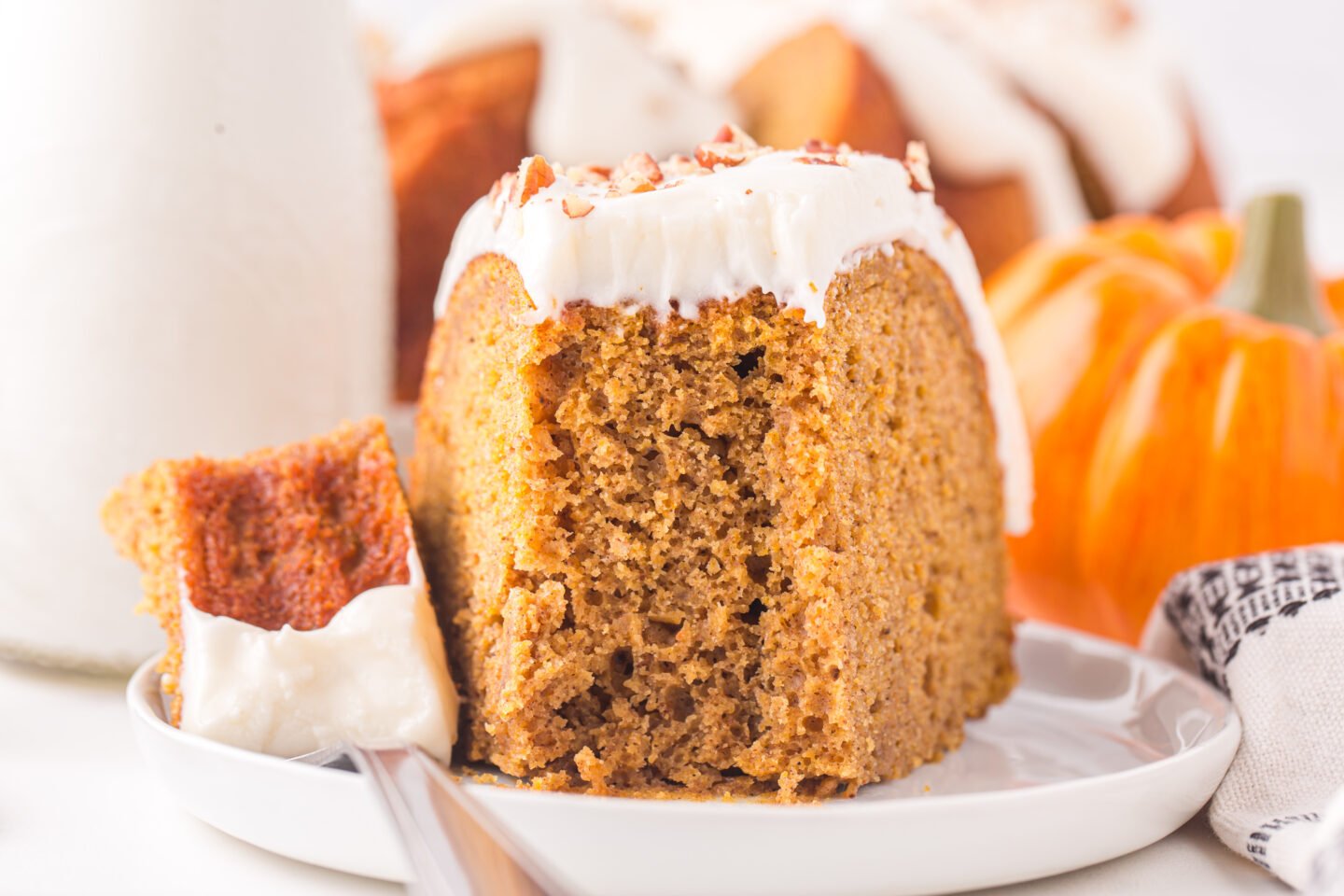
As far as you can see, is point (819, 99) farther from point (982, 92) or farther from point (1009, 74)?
point (1009, 74)

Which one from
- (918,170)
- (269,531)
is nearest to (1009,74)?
(918,170)

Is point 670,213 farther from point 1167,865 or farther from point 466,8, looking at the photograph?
point 466,8

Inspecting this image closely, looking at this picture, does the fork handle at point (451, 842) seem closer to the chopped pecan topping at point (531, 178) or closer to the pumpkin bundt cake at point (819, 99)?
the chopped pecan topping at point (531, 178)

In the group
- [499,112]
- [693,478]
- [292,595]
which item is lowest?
[292,595]

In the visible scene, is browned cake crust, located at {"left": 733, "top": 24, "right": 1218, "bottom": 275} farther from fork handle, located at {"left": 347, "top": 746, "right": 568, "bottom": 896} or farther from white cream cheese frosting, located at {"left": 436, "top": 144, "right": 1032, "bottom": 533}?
fork handle, located at {"left": 347, "top": 746, "right": 568, "bottom": 896}

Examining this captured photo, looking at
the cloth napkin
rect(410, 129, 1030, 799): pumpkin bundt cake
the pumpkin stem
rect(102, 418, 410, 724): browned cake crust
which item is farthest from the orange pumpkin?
rect(102, 418, 410, 724): browned cake crust

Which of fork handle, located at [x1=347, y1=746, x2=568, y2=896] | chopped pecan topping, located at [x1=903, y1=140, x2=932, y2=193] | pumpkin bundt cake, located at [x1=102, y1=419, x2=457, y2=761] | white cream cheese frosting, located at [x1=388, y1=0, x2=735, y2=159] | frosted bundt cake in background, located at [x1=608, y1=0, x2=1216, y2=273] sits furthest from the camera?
frosted bundt cake in background, located at [x1=608, y1=0, x2=1216, y2=273]

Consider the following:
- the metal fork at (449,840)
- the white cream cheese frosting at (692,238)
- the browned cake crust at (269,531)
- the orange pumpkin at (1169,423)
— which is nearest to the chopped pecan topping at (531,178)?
the white cream cheese frosting at (692,238)
